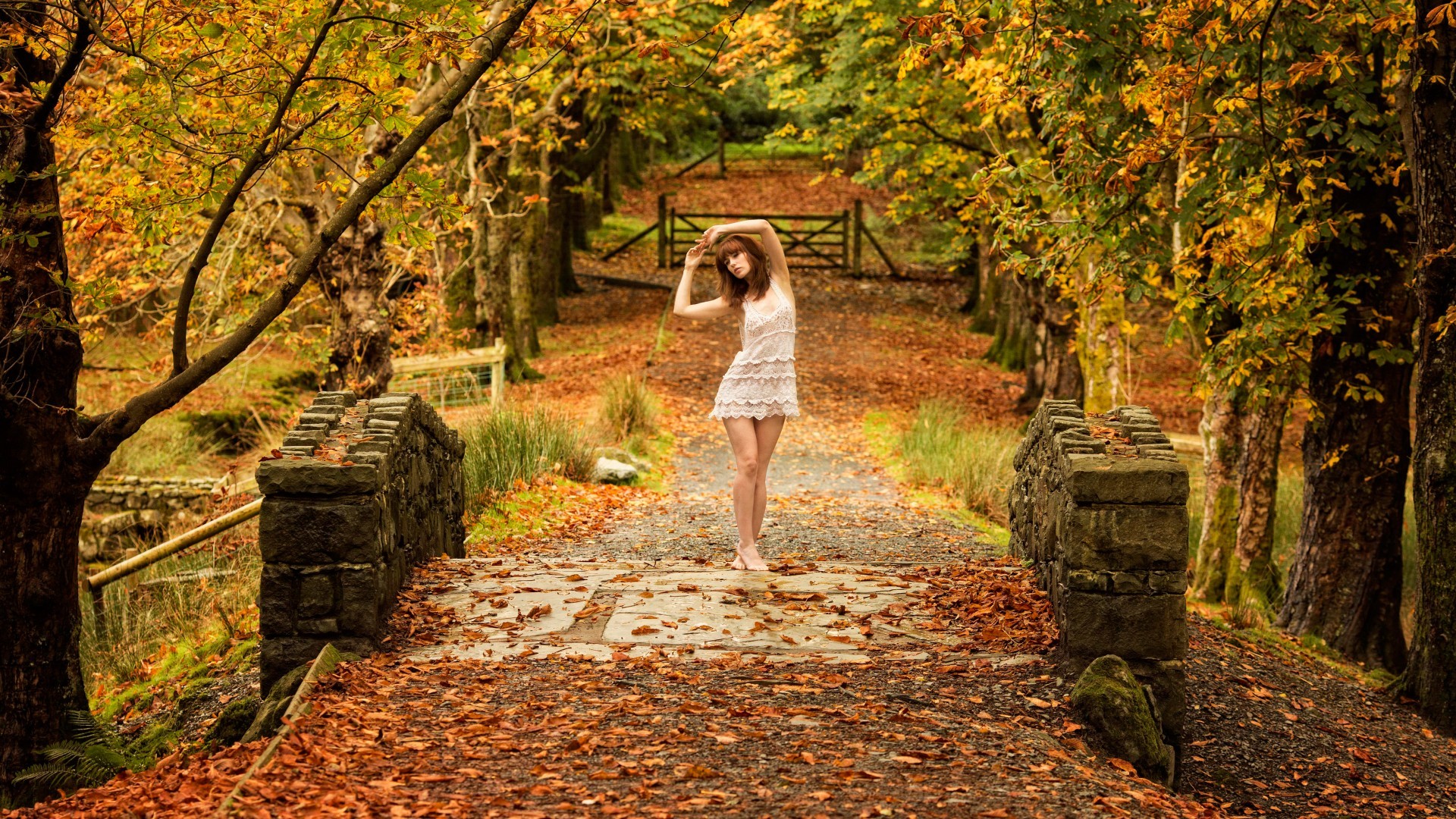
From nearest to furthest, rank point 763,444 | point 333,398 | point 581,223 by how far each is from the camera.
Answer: point 763,444 → point 333,398 → point 581,223

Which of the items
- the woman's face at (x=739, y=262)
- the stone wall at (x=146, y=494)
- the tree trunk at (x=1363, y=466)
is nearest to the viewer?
the woman's face at (x=739, y=262)

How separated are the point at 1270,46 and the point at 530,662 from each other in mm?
6132

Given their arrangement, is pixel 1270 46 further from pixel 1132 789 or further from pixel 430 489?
pixel 430 489

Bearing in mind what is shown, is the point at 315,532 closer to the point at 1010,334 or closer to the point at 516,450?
the point at 516,450

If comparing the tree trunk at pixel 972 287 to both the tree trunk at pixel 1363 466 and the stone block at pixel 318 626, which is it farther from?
the stone block at pixel 318 626

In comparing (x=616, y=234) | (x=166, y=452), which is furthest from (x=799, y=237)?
(x=166, y=452)

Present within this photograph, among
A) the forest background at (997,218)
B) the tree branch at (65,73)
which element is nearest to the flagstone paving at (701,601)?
the forest background at (997,218)

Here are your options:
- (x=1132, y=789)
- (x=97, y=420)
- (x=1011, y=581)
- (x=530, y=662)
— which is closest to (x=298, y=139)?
(x=97, y=420)

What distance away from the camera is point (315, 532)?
17.6ft

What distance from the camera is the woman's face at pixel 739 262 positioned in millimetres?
6617

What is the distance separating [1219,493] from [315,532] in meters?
8.64

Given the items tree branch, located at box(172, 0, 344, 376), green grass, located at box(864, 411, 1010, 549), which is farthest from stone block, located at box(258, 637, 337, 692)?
green grass, located at box(864, 411, 1010, 549)

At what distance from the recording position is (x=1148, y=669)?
5.33 metres

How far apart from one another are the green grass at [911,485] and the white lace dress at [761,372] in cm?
352
